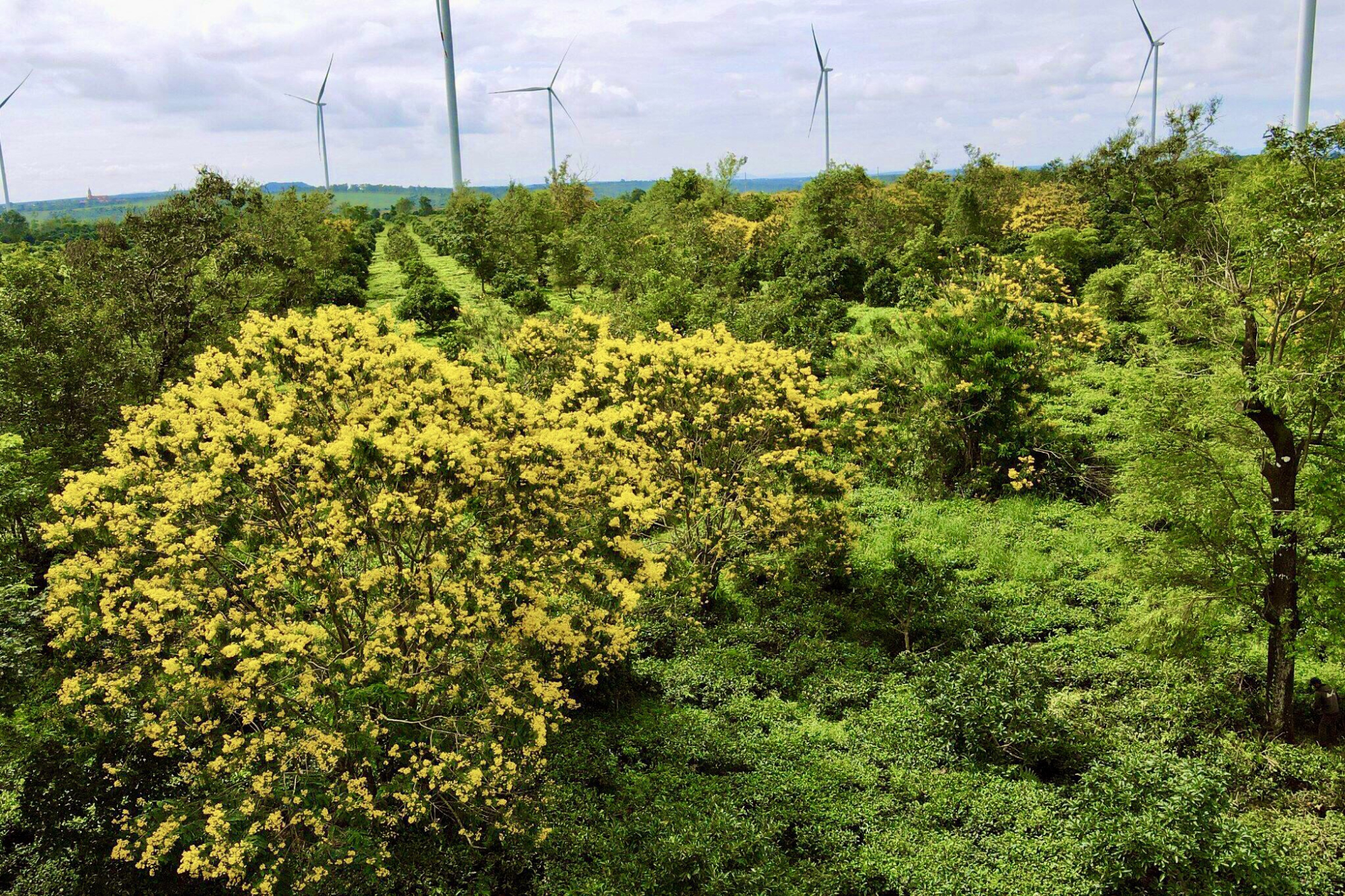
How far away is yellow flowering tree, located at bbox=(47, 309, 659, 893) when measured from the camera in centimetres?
1040

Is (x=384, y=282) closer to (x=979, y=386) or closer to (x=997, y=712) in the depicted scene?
(x=979, y=386)

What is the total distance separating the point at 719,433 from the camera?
1802cm

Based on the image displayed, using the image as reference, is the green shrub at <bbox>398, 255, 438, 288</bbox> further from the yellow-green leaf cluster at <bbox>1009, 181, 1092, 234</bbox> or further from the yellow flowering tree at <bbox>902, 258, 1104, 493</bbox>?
the yellow-green leaf cluster at <bbox>1009, 181, 1092, 234</bbox>

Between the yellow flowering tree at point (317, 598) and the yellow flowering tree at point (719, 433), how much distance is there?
5286mm

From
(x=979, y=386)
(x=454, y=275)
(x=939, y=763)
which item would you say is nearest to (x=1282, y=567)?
(x=939, y=763)

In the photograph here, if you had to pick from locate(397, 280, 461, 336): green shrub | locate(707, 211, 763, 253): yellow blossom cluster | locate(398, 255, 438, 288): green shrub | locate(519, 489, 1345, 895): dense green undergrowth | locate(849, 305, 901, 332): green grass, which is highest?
locate(707, 211, 763, 253): yellow blossom cluster

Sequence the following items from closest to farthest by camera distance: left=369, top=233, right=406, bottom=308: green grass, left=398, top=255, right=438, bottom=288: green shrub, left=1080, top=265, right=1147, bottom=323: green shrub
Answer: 1. left=1080, top=265, right=1147, bottom=323: green shrub
2. left=398, top=255, right=438, bottom=288: green shrub
3. left=369, top=233, right=406, bottom=308: green grass

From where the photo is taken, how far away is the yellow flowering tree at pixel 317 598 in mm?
10398

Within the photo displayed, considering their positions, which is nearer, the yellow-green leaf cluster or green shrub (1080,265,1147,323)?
green shrub (1080,265,1147,323)

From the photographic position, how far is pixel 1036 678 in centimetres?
1545

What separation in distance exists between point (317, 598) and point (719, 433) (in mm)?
9126

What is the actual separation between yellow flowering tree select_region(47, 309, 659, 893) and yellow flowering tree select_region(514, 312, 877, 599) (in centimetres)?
529

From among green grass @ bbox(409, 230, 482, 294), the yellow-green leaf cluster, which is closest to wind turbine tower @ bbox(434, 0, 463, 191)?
green grass @ bbox(409, 230, 482, 294)

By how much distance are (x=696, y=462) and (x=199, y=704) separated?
1073cm
